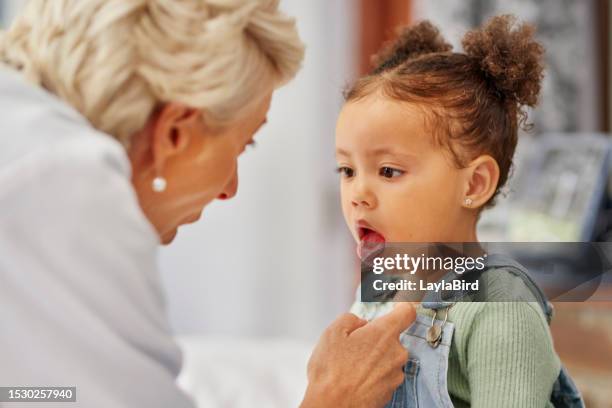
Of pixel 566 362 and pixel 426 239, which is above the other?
pixel 426 239

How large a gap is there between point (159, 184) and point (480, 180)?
0.32 meters

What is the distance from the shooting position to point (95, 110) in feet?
2.25

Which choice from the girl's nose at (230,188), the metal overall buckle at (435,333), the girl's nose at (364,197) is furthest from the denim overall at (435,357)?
the girl's nose at (230,188)

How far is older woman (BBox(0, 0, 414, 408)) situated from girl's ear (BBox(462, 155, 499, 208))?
140mm

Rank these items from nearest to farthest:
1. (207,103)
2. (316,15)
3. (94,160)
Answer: (94,160) → (207,103) → (316,15)

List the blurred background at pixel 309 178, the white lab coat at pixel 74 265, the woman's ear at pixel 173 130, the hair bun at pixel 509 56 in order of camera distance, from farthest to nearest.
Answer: the blurred background at pixel 309 178, the hair bun at pixel 509 56, the woman's ear at pixel 173 130, the white lab coat at pixel 74 265

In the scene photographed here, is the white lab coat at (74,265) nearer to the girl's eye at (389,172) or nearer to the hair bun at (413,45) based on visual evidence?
the girl's eye at (389,172)

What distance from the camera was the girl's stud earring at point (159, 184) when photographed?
0.75 m

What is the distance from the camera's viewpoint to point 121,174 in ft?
2.04

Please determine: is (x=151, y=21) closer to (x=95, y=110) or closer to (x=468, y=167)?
(x=95, y=110)

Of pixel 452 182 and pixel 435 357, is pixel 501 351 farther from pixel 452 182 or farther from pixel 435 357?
pixel 452 182

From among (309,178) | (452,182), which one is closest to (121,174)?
(452,182)

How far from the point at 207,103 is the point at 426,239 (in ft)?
0.86

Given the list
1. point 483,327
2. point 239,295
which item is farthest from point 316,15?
point 483,327
